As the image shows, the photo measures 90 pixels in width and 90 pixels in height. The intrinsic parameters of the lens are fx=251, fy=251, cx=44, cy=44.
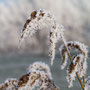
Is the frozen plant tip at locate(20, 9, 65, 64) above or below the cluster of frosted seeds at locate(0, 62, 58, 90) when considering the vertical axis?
above

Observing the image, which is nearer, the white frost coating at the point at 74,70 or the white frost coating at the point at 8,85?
the white frost coating at the point at 74,70

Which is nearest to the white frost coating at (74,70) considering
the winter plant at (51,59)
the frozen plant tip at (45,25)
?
the winter plant at (51,59)

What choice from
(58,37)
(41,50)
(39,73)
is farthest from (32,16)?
(41,50)

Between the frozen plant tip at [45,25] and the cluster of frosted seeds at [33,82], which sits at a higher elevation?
the frozen plant tip at [45,25]

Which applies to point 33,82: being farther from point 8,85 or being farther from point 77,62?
point 77,62

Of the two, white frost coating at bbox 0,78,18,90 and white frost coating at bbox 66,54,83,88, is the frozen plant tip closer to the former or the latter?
white frost coating at bbox 66,54,83,88

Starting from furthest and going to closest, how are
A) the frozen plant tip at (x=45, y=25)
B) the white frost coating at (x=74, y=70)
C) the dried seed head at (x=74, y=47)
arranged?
the dried seed head at (x=74, y=47), the white frost coating at (x=74, y=70), the frozen plant tip at (x=45, y=25)

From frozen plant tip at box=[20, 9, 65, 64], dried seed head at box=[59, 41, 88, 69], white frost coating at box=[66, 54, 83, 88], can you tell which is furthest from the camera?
dried seed head at box=[59, 41, 88, 69]

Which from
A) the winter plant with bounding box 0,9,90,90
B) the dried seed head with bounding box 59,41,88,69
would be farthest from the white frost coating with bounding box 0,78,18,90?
the dried seed head with bounding box 59,41,88,69

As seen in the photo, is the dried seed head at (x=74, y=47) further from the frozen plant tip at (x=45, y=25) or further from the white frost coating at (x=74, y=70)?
the frozen plant tip at (x=45, y=25)

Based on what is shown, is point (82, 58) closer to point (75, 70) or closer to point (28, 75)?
point (75, 70)
